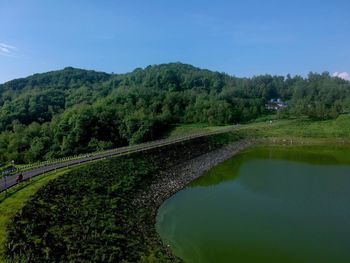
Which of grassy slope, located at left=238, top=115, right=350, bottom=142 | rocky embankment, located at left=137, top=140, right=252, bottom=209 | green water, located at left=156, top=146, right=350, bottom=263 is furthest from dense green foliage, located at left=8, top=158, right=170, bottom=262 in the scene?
grassy slope, located at left=238, top=115, right=350, bottom=142

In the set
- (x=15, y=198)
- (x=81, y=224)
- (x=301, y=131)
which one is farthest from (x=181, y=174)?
(x=301, y=131)

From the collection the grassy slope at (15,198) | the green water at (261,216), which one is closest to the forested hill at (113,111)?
the grassy slope at (15,198)

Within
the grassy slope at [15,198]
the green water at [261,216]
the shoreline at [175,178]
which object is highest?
the grassy slope at [15,198]

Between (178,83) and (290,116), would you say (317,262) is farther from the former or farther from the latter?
(178,83)

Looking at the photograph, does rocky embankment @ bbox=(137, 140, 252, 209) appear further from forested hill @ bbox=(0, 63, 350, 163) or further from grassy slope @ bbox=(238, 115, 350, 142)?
forested hill @ bbox=(0, 63, 350, 163)

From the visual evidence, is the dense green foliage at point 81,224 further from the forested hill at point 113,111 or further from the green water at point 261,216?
the forested hill at point 113,111

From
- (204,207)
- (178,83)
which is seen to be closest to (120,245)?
(204,207)

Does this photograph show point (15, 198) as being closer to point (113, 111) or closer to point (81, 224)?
point (81, 224)
